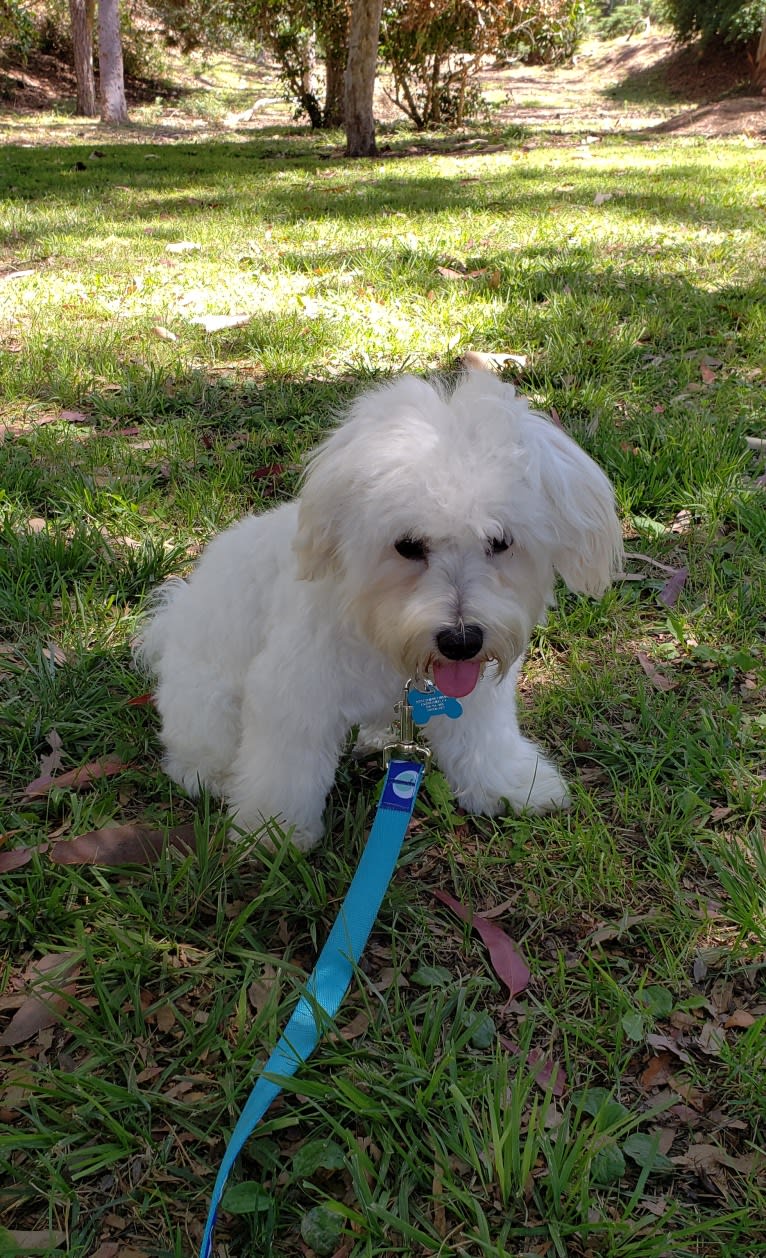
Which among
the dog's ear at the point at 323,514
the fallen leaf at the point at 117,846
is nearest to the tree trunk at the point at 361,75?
the dog's ear at the point at 323,514

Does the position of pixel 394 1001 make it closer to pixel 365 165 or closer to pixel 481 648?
pixel 481 648

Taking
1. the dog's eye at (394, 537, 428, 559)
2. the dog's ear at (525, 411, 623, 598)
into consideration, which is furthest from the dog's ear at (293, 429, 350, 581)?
the dog's ear at (525, 411, 623, 598)

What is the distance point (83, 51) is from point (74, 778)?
70.7 feet

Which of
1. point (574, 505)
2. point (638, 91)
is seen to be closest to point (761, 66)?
point (638, 91)

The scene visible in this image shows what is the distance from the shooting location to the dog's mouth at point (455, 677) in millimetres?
2002

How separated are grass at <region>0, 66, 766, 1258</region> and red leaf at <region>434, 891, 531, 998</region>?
3 centimetres

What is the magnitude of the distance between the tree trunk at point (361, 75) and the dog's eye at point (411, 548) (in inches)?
499

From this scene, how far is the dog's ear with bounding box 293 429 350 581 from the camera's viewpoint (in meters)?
1.99

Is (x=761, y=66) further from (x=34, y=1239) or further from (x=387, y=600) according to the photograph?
(x=34, y=1239)

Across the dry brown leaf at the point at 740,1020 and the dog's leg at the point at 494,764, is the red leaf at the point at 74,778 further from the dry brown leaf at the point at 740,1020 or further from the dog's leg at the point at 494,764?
the dry brown leaf at the point at 740,1020

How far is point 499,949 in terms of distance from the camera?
207cm

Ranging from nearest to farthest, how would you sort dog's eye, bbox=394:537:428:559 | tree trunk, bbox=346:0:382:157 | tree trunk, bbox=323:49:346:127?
dog's eye, bbox=394:537:428:559, tree trunk, bbox=346:0:382:157, tree trunk, bbox=323:49:346:127

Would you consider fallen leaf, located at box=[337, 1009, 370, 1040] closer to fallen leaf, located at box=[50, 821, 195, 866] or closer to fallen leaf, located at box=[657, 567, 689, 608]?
fallen leaf, located at box=[50, 821, 195, 866]

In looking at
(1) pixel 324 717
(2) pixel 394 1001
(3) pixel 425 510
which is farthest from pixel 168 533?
(2) pixel 394 1001
